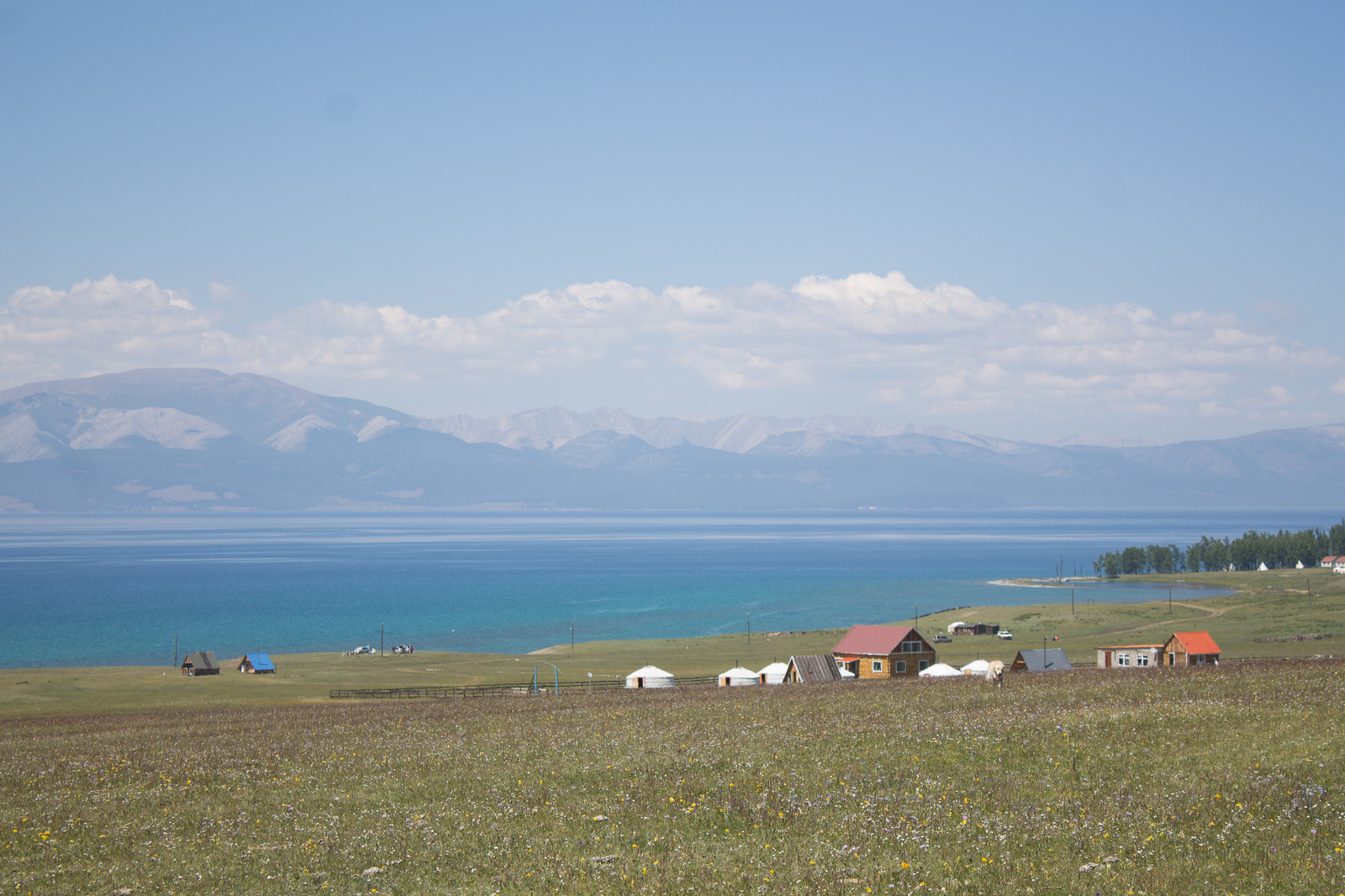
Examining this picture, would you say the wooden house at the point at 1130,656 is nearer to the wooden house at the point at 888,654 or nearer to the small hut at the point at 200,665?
the wooden house at the point at 888,654

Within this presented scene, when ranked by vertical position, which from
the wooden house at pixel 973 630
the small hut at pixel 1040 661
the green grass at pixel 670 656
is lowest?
the wooden house at pixel 973 630

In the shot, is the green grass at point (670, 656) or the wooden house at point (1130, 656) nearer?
the green grass at point (670, 656)

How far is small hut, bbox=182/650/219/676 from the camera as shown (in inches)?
3572

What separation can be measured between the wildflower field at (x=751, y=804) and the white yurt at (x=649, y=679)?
143ft

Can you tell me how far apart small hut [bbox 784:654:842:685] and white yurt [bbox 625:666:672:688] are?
11.1 metres

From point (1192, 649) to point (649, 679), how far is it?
37.7 metres

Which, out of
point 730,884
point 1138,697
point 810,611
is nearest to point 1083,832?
point 730,884

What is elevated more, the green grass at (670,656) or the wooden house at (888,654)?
the wooden house at (888,654)

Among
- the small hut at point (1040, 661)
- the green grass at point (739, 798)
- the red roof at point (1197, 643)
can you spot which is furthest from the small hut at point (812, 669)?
the green grass at point (739, 798)

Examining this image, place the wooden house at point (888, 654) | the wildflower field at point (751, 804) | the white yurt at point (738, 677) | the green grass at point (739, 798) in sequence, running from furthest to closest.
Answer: the white yurt at point (738, 677) < the wooden house at point (888, 654) < the green grass at point (739, 798) < the wildflower field at point (751, 804)

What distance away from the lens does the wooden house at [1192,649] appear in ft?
211

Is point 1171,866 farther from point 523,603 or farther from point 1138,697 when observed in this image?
point 523,603

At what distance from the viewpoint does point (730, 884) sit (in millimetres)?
15305

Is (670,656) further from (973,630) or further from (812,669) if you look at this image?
(812,669)
